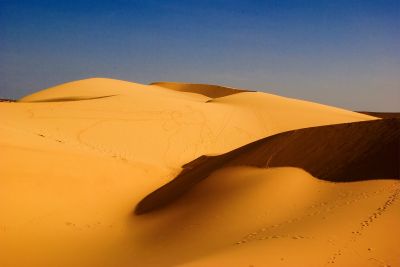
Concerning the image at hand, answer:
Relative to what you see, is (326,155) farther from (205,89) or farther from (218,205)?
(205,89)

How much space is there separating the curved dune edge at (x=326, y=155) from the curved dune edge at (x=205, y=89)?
34.4 metres

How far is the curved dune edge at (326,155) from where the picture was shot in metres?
7.94

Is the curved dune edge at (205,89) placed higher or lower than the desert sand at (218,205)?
lower

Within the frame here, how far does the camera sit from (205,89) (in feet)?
159

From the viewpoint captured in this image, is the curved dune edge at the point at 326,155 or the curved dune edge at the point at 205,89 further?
the curved dune edge at the point at 205,89

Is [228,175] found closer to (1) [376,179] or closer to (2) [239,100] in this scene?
(1) [376,179]

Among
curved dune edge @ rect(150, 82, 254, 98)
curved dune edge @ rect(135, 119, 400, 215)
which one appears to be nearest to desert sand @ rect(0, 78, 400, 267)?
curved dune edge @ rect(135, 119, 400, 215)

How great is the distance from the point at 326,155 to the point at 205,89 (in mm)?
39942

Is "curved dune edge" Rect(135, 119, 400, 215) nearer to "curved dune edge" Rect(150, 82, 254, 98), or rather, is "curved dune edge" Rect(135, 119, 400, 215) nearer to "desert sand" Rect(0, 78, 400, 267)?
"desert sand" Rect(0, 78, 400, 267)

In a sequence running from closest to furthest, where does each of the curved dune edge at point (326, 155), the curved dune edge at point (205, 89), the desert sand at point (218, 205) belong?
the desert sand at point (218, 205) → the curved dune edge at point (326, 155) → the curved dune edge at point (205, 89)

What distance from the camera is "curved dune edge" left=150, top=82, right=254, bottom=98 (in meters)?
45.7

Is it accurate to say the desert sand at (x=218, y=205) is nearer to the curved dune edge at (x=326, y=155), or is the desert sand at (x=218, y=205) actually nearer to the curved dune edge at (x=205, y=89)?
the curved dune edge at (x=326, y=155)

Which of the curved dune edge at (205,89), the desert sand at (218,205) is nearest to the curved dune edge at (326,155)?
the desert sand at (218,205)

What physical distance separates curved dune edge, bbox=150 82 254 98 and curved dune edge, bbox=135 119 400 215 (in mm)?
34402
